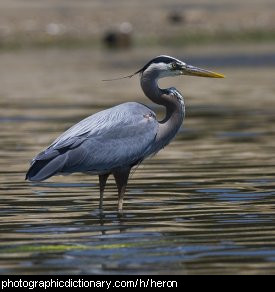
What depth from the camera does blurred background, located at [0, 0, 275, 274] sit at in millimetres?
9805

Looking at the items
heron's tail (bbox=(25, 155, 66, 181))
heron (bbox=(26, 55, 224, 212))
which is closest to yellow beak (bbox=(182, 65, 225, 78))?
heron (bbox=(26, 55, 224, 212))

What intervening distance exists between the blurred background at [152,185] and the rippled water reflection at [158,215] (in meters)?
0.01

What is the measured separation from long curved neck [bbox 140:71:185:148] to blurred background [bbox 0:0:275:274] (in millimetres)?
698

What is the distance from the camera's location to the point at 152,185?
1407cm

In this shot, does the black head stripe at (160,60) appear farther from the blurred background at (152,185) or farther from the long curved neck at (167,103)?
the blurred background at (152,185)

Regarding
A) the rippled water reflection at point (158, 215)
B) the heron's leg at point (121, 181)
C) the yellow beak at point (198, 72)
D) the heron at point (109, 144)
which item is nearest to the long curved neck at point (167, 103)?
the heron at point (109, 144)

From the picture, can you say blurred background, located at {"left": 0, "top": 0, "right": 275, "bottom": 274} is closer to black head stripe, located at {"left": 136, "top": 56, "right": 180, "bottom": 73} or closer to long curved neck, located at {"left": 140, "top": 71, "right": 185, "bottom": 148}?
long curved neck, located at {"left": 140, "top": 71, "right": 185, "bottom": 148}

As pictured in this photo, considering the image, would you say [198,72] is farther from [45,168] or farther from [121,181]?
[45,168]

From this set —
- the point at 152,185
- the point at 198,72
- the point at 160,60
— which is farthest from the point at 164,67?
the point at 152,185

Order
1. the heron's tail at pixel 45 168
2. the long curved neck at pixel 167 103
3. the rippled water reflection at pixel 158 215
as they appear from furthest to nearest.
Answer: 1. the long curved neck at pixel 167 103
2. the heron's tail at pixel 45 168
3. the rippled water reflection at pixel 158 215

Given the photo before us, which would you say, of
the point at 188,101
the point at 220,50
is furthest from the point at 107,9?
the point at 188,101

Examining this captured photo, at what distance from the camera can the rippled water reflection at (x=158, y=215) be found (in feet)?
31.5

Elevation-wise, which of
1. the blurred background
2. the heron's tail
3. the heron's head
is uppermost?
the heron's head

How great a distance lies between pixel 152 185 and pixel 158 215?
7.26ft
